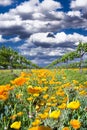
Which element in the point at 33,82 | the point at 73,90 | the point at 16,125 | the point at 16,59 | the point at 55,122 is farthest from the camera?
the point at 16,59

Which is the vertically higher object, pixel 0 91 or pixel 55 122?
pixel 0 91

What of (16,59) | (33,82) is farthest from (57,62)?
(33,82)

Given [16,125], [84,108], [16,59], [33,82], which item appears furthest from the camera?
[16,59]

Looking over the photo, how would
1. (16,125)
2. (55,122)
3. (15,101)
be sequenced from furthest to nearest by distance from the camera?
1. (15,101)
2. (55,122)
3. (16,125)

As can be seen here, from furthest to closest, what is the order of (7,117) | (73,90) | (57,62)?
(57,62), (73,90), (7,117)

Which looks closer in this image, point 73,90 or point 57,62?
point 73,90

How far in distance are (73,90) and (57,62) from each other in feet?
299

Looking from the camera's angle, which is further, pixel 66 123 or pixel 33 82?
pixel 33 82

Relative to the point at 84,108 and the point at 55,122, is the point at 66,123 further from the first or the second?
the point at 84,108

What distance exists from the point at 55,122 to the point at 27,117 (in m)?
0.96

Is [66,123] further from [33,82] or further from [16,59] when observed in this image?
[16,59]

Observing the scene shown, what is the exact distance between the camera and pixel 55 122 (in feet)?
16.2

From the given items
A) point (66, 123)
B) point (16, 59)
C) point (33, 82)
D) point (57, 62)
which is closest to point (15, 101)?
point (66, 123)

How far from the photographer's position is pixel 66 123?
204 inches
